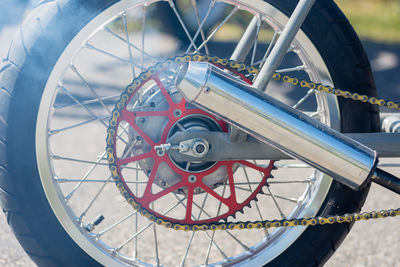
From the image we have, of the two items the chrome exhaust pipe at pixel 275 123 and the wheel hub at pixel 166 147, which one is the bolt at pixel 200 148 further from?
the chrome exhaust pipe at pixel 275 123

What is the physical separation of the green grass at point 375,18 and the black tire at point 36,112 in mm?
5099

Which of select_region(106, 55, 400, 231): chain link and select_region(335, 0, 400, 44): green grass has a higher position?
select_region(335, 0, 400, 44): green grass

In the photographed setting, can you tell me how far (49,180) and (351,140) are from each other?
852 millimetres

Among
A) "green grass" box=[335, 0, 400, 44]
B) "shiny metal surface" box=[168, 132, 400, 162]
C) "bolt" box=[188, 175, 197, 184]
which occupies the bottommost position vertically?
"bolt" box=[188, 175, 197, 184]

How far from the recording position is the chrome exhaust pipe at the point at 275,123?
1422 millimetres

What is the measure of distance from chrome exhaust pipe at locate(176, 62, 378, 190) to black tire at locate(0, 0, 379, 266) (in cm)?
24

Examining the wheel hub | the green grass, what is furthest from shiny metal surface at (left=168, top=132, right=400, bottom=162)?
the green grass

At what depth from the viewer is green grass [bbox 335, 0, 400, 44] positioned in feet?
21.8

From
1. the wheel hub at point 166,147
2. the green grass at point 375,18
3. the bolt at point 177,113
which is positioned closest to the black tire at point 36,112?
the wheel hub at point 166,147

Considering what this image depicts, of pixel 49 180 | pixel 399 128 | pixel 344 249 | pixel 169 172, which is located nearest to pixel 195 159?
pixel 169 172

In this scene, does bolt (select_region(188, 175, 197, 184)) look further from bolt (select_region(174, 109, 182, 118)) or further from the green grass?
the green grass

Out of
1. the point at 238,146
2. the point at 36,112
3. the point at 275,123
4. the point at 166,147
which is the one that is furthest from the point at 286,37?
the point at 36,112

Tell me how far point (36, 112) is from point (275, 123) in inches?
25.8

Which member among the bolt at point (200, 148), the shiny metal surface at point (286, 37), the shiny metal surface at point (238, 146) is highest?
the shiny metal surface at point (286, 37)
